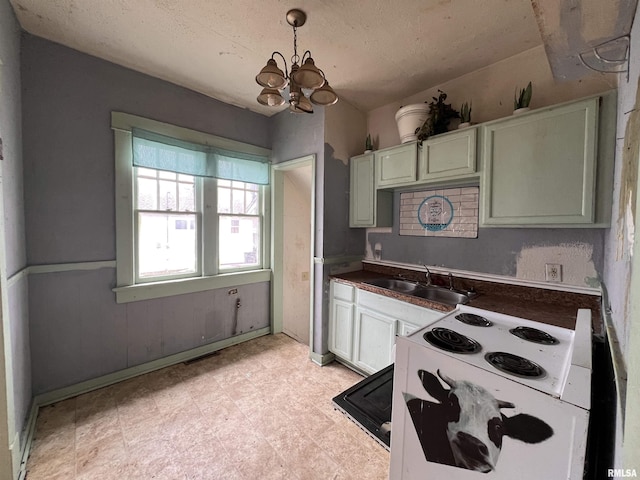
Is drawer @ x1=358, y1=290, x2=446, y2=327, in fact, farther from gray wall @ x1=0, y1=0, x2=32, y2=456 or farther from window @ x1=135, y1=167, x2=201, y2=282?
gray wall @ x1=0, y1=0, x2=32, y2=456

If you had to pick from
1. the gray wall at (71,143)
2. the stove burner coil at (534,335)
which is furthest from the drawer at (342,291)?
→ the gray wall at (71,143)

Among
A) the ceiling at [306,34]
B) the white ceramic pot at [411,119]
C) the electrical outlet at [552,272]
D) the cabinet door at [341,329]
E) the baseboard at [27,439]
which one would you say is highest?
the ceiling at [306,34]

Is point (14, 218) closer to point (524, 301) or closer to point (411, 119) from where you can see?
point (411, 119)

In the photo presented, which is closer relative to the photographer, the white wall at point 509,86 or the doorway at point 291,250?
the white wall at point 509,86

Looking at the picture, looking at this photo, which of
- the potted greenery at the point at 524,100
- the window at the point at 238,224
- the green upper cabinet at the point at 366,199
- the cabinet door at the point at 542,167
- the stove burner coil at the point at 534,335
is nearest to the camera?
the stove burner coil at the point at 534,335

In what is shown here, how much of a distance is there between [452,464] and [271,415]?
143 cm

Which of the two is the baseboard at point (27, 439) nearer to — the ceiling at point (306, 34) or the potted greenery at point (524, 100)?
the ceiling at point (306, 34)

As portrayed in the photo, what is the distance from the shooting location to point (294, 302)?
11.8 ft

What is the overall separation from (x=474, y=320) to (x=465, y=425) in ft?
2.02

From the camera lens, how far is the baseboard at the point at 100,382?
158 centimetres

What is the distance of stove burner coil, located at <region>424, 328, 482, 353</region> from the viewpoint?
3.30 feet

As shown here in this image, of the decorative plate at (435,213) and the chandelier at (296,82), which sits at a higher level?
the chandelier at (296,82)

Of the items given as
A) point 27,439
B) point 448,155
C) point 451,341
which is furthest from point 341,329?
point 27,439

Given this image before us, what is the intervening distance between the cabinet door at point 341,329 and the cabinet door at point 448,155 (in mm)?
1399
